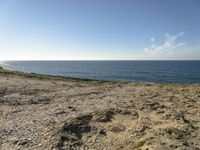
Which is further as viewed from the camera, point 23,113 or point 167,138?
point 23,113

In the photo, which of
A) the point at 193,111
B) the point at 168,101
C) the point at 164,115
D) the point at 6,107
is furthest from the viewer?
the point at 168,101

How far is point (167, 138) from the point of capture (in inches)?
416

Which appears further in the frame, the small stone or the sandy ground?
the small stone

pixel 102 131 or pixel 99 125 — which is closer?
pixel 102 131

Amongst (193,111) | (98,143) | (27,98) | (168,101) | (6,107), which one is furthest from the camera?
(27,98)

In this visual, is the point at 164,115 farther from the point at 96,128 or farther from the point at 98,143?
the point at 98,143

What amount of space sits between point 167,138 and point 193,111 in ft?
20.9

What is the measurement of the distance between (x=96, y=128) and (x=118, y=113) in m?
3.42

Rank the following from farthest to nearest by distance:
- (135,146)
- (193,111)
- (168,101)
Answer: (168,101) < (193,111) < (135,146)

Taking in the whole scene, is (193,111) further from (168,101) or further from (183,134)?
(183,134)

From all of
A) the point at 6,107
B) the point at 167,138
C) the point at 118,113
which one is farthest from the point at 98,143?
the point at 6,107

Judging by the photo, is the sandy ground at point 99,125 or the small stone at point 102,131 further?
the small stone at point 102,131

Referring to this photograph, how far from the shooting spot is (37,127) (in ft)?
42.1

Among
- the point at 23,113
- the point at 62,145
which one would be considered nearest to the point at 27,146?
the point at 62,145
